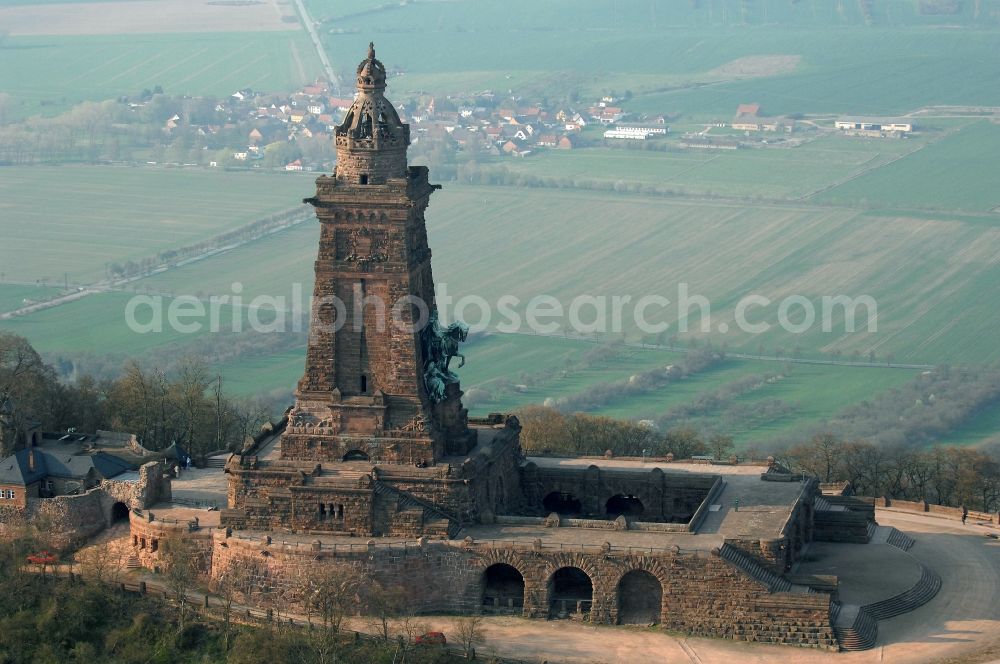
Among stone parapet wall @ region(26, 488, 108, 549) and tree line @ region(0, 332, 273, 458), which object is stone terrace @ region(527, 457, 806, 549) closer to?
tree line @ region(0, 332, 273, 458)

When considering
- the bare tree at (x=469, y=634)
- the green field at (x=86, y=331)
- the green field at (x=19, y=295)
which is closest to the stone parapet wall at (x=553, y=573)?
the bare tree at (x=469, y=634)

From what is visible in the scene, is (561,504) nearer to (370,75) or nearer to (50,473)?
(370,75)

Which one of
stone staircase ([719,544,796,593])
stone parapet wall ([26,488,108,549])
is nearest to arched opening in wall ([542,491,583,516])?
stone staircase ([719,544,796,593])

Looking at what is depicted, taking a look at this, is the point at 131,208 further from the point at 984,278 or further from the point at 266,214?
the point at 984,278

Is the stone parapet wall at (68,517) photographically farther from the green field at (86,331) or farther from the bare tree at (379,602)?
the green field at (86,331)

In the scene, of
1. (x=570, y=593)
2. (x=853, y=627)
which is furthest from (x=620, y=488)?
(x=853, y=627)
